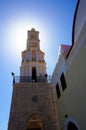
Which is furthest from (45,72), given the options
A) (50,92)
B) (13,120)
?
(13,120)

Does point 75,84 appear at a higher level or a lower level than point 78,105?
higher

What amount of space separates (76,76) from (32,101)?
7037 millimetres

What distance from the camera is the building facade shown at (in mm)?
8297

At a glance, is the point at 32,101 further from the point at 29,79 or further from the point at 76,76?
the point at 76,76

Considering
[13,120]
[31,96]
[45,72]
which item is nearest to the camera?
[13,120]

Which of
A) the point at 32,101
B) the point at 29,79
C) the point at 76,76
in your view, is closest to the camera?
the point at 76,76

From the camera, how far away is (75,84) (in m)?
9.30

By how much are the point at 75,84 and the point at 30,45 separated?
502 inches

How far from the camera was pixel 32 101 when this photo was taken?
48.4 feet

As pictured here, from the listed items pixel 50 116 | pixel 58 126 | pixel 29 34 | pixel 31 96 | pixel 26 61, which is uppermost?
pixel 29 34

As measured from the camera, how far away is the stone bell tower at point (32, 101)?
44.9ft

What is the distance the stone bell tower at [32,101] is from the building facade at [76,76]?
115 inches

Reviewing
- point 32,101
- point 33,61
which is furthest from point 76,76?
point 33,61

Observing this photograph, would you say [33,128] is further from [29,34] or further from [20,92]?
[29,34]
